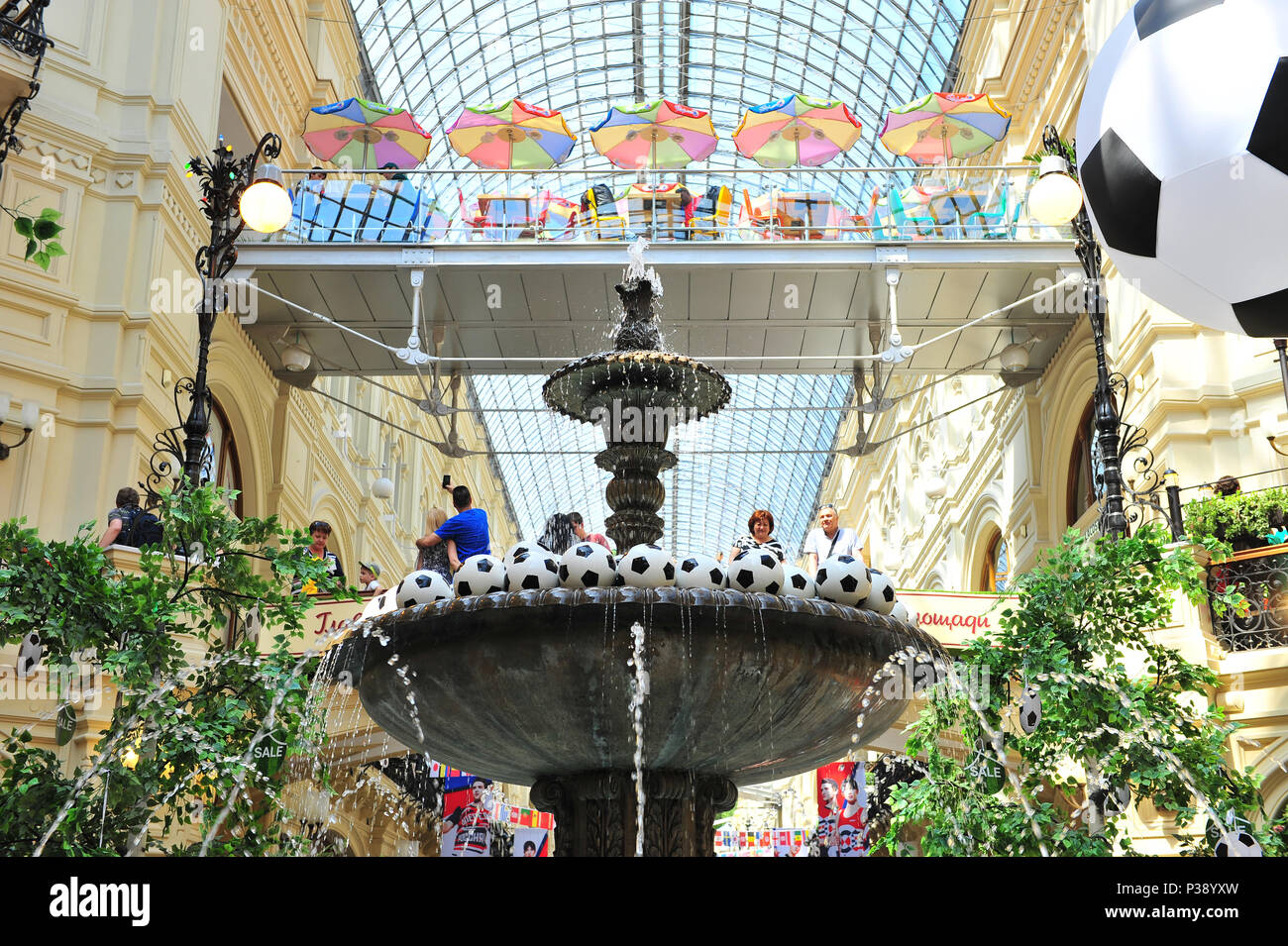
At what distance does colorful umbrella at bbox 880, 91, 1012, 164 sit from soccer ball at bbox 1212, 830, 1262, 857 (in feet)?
38.5

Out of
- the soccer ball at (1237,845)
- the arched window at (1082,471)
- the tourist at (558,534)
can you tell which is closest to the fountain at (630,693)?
the tourist at (558,534)

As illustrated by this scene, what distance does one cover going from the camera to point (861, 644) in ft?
18.5

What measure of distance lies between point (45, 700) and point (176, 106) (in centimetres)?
683

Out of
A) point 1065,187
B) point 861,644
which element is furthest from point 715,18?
point 861,644

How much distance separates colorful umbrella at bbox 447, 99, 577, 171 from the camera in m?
17.3

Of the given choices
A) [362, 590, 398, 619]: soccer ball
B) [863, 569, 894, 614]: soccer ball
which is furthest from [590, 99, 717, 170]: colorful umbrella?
[863, 569, 894, 614]: soccer ball

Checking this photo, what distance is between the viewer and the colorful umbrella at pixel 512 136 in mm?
17328

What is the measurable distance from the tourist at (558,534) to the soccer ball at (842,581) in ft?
6.39

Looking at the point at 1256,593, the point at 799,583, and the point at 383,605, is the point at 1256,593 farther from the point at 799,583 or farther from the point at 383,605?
the point at 383,605

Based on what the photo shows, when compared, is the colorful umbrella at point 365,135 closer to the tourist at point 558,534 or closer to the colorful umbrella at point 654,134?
the colorful umbrella at point 654,134

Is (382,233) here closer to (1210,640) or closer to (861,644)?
(1210,640)

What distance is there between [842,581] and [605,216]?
11888 millimetres

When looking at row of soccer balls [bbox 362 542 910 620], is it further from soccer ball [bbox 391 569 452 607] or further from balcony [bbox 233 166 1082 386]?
balcony [bbox 233 166 1082 386]

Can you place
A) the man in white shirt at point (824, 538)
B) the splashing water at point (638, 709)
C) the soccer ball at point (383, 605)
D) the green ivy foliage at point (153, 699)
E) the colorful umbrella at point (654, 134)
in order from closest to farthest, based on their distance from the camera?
the splashing water at point (638, 709)
the soccer ball at point (383, 605)
the green ivy foliage at point (153, 699)
the man in white shirt at point (824, 538)
the colorful umbrella at point (654, 134)
